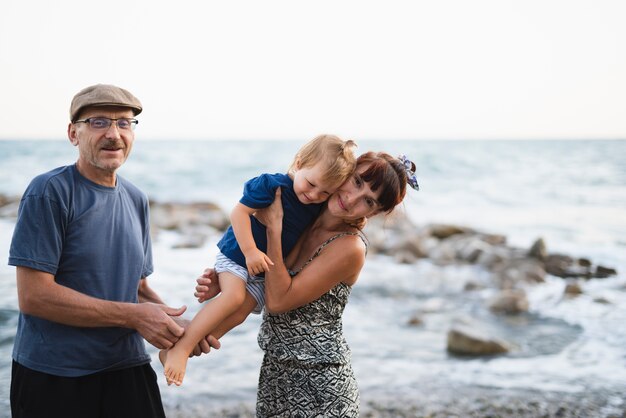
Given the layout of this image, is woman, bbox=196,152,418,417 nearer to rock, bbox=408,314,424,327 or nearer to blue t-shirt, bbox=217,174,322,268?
blue t-shirt, bbox=217,174,322,268

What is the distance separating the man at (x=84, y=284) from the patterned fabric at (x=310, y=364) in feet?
1.14

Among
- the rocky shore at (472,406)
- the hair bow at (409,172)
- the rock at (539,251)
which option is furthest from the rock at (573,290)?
the hair bow at (409,172)

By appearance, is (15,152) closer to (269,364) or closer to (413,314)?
(413,314)

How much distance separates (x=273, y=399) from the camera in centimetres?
306

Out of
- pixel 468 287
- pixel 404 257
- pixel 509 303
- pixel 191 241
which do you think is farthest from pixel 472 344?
pixel 191 241

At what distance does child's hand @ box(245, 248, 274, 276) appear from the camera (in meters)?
2.87

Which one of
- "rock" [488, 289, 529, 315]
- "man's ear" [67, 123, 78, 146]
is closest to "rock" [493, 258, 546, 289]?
"rock" [488, 289, 529, 315]

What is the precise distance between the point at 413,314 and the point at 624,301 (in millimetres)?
3883

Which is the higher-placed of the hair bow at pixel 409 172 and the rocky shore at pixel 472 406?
the hair bow at pixel 409 172

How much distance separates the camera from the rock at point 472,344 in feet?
26.1

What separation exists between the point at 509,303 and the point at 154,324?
8408 millimetres

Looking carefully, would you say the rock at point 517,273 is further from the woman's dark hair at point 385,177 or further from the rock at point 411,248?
the woman's dark hair at point 385,177

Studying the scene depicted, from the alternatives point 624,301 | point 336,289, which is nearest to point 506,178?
point 624,301

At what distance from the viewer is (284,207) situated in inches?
118
